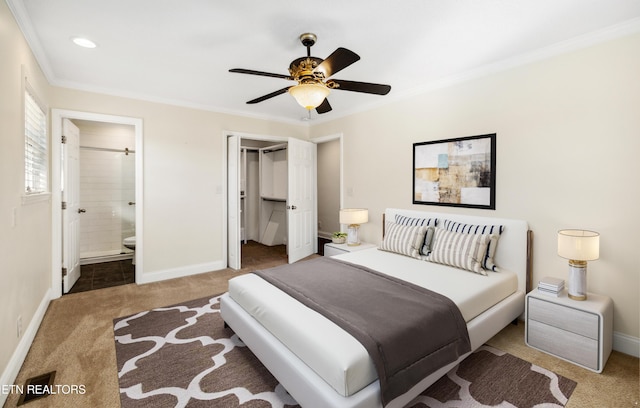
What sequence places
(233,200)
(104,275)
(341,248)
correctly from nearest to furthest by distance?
(341,248)
(104,275)
(233,200)

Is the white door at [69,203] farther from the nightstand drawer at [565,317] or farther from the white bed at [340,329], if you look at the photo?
the nightstand drawer at [565,317]

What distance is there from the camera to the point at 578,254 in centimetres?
222

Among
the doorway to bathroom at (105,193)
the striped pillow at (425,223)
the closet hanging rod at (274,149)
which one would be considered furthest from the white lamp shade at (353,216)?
the doorway to bathroom at (105,193)

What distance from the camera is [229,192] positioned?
469cm

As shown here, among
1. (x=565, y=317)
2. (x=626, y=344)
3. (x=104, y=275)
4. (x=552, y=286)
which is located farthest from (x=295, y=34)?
(x=104, y=275)

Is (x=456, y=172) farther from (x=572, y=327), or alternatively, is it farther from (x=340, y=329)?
(x=340, y=329)

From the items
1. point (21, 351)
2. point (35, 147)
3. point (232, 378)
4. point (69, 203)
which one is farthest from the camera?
point (69, 203)

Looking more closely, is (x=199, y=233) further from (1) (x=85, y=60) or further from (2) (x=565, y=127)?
(2) (x=565, y=127)

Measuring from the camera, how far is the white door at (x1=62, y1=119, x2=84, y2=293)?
139 inches

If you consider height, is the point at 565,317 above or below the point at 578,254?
below

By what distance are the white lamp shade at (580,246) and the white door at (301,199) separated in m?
3.54

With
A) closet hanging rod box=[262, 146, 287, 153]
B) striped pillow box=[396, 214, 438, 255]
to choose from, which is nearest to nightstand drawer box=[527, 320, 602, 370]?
striped pillow box=[396, 214, 438, 255]

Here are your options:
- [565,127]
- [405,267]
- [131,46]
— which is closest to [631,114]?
[565,127]

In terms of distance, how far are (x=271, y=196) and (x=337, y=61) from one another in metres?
4.85
